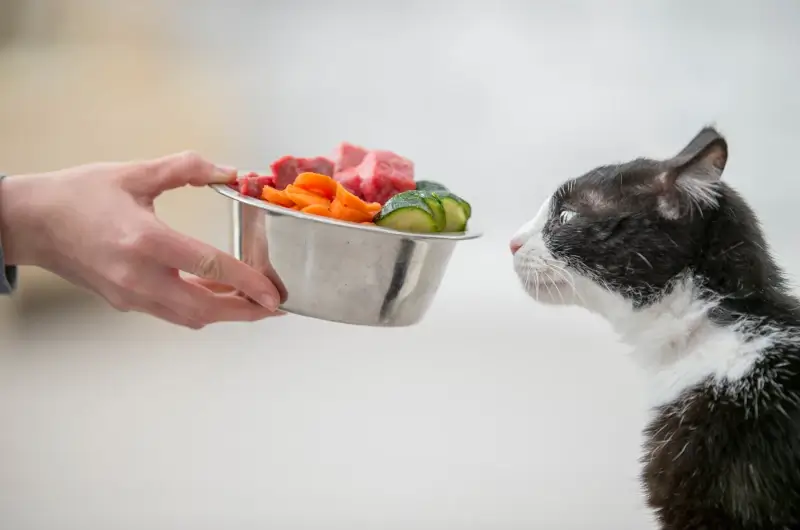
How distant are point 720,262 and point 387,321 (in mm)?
392

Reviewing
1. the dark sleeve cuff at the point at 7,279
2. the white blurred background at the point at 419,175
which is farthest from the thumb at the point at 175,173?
the white blurred background at the point at 419,175

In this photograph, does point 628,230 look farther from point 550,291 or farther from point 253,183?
point 253,183

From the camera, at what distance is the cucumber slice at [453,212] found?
955 mm

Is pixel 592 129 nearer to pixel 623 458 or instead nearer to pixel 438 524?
pixel 623 458

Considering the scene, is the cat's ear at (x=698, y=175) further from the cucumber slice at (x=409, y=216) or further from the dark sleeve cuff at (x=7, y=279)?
the dark sleeve cuff at (x=7, y=279)

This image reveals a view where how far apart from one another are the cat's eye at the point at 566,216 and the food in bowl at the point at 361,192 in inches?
4.7

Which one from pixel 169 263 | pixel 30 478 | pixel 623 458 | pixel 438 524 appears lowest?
pixel 30 478

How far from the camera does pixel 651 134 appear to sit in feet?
5.05

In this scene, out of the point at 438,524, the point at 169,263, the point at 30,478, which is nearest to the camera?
the point at 169,263

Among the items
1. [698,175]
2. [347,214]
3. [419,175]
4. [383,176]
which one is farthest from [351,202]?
[419,175]

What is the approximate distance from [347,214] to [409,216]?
8 cm

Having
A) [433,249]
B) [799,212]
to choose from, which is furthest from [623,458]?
[433,249]

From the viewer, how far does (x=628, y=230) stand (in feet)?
2.88

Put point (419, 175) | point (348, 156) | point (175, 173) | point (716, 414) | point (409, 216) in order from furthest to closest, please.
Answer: point (419, 175) → point (348, 156) → point (175, 173) → point (409, 216) → point (716, 414)
